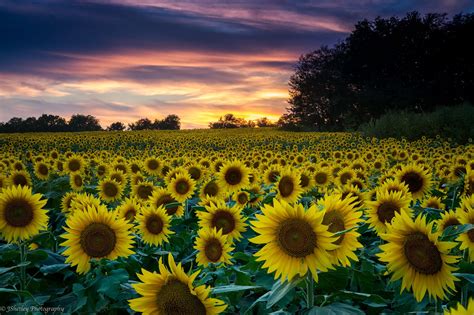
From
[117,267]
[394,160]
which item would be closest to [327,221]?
[117,267]

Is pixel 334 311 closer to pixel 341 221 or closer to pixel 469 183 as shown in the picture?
pixel 341 221

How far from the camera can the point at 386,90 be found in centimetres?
5119

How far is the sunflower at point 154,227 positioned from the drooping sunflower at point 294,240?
7.14ft

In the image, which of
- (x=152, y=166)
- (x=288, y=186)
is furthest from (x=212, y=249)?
(x=152, y=166)

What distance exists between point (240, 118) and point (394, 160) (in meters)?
73.7

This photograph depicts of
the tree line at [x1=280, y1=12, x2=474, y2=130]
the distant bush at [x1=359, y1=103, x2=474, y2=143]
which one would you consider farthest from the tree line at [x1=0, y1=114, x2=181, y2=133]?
the distant bush at [x1=359, y1=103, x2=474, y2=143]

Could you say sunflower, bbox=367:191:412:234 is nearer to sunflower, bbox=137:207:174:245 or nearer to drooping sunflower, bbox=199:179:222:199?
sunflower, bbox=137:207:174:245

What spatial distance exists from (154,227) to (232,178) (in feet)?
7.01

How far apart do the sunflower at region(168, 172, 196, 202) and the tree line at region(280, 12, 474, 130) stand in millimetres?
43741

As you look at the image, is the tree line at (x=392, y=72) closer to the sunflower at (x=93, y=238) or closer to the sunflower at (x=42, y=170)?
the sunflower at (x=42, y=170)

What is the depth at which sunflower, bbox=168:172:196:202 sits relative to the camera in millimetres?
6156

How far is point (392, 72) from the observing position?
54.3 metres

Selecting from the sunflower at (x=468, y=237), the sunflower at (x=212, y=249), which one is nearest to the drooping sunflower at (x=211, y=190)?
the sunflower at (x=212, y=249)

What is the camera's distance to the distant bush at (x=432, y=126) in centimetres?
2228
